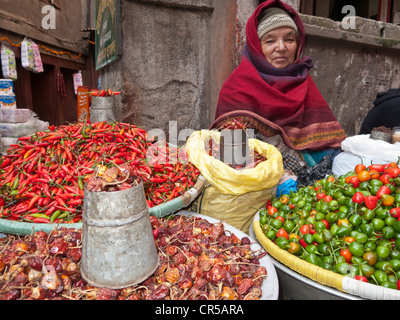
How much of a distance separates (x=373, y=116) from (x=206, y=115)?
2.28 meters

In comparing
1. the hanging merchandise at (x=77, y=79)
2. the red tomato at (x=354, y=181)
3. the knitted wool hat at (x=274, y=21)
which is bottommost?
the red tomato at (x=354, y=181)

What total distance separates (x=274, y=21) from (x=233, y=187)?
1905mm

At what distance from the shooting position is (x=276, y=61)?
306cm

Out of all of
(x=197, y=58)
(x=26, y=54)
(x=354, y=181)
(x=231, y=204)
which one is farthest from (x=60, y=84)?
(x=354, y=181)

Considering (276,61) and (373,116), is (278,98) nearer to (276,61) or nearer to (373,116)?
(276,61)

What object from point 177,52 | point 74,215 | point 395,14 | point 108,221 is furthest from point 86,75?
point 108,221

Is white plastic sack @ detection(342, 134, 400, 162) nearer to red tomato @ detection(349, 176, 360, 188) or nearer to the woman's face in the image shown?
red tomato @ detection(349, 176, 360, 188)

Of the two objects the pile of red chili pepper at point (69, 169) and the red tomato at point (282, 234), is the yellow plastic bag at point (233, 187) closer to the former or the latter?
the pile of red chili pepper at point (69, 169)

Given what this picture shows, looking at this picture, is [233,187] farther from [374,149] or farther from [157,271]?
[374,149]

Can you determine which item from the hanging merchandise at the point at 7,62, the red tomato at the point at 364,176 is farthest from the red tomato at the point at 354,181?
the hanging merchandise at the point at 7,62

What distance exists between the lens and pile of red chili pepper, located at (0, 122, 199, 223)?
1935 mm

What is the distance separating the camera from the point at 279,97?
9.55ft

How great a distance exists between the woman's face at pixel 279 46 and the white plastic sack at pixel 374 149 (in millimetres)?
1154

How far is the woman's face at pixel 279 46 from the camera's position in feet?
9.75
